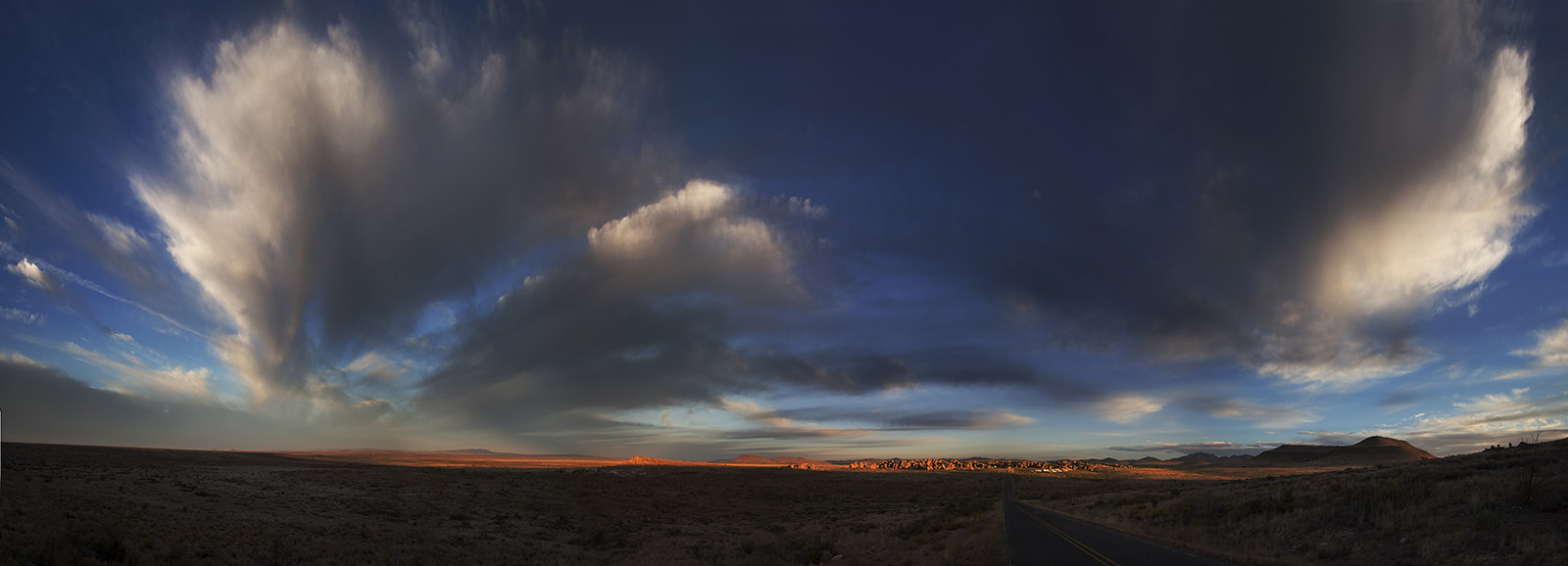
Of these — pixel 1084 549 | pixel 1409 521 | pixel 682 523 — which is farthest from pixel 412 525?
pixel 1409 521

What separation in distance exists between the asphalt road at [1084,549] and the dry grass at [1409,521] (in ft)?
4.40

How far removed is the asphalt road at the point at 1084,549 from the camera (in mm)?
18469

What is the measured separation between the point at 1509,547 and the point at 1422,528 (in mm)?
2846

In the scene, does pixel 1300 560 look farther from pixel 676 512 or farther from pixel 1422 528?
pixel 676 512

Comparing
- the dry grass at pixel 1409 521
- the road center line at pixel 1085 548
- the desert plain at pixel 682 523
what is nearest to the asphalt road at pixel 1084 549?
the road center line at pixel 1085 548

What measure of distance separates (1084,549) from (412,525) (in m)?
41.0

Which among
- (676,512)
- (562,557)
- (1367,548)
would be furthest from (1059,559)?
(676,512)

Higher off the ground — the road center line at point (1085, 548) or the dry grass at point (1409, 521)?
the dry grass at point (1409, 521)

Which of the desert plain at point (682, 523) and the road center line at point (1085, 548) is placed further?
the road center line at point (1085, 548)

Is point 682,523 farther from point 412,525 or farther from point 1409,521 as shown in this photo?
point 1409,521

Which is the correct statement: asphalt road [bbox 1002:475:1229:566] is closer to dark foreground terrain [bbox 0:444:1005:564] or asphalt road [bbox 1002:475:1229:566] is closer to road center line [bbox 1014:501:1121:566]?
road center line [bbox 1014:501:1121:566]

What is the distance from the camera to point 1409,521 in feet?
60.5

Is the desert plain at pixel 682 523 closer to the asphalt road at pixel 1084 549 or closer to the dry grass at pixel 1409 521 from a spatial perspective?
the dry grass at pixel 1409 521

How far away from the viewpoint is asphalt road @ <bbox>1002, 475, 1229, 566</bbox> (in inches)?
727
